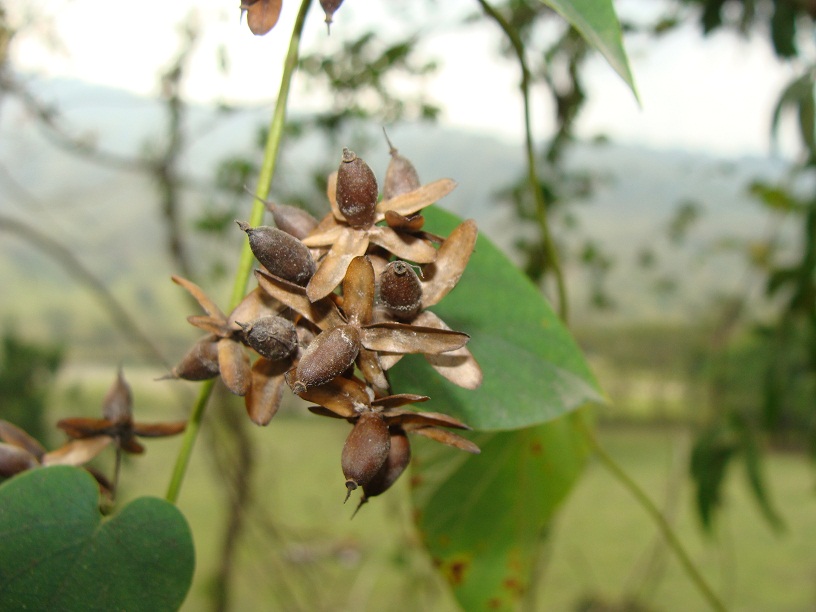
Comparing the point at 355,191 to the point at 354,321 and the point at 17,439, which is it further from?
the point at 17,439

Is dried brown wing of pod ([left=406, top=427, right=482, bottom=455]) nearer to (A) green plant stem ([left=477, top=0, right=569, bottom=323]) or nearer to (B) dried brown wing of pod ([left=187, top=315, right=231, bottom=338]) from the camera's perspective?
(B) dried brown wing of pod ([left=187, top=315, right=231, bottom=338])

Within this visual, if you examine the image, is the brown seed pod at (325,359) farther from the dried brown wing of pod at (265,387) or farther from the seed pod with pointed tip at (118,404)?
the seed pod with pointed tip at (118,404)

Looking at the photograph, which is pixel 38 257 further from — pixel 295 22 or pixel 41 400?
pixel 295 22

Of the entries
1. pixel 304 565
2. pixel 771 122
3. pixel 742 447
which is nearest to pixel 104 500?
pixel 771 122

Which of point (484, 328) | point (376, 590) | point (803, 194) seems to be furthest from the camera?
point (376, 590)

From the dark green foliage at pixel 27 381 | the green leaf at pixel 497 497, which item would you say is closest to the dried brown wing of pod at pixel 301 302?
the green leaf at pixel 497 497

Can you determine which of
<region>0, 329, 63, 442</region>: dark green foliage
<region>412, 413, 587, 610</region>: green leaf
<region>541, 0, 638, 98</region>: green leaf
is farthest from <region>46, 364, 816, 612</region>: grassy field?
<region>541, 0, 638, 98</region>: green leaf

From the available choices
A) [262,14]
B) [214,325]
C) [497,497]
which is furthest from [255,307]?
[497,497]

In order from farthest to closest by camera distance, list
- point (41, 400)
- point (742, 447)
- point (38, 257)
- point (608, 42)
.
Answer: point (38, 257) < point (41, 400) < point (742, 447) < point (608, 42)
